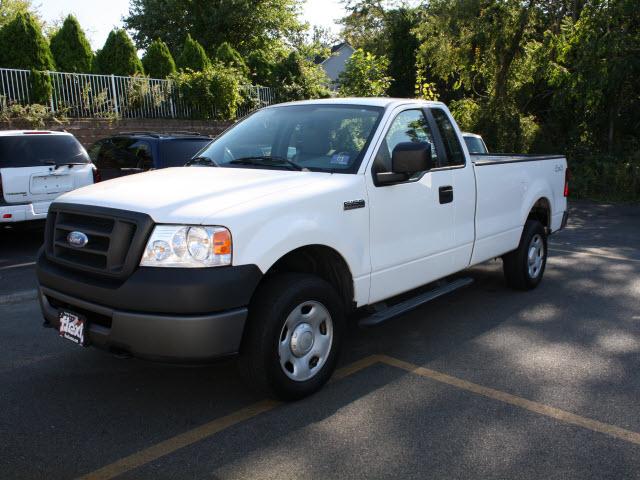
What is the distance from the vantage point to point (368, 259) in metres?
4.39

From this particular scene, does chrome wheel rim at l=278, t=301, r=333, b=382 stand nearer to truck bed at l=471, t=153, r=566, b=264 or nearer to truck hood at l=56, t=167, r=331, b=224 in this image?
truck hood at l=56, t=167, r=331, b=224

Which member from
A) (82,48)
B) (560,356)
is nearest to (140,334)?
(560,356)

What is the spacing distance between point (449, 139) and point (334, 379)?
93.5 inches

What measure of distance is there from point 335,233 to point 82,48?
17.9 metres

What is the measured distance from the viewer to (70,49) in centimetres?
1920

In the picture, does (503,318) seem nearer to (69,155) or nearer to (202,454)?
(202,454)

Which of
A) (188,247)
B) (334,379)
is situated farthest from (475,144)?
(188,247)

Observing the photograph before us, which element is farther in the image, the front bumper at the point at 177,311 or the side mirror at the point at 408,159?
the side mirror at the point at 408,159

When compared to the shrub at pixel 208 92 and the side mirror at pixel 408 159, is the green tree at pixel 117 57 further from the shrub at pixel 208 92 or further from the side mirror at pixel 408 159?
the side mirror at pixel 408 159

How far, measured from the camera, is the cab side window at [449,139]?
17.7ft

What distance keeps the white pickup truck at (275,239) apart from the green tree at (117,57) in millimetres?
15196

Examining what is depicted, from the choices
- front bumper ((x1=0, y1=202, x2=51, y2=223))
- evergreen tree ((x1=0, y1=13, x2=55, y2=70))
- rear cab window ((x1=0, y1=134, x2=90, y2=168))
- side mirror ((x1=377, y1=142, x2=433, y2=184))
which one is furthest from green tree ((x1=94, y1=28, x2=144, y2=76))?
side mirror ((x1=377, y1=142, x2=433, y2=184))

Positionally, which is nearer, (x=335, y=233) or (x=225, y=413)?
(x=225, y=413)

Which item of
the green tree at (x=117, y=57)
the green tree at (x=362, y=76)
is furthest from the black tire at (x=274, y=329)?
the green tree at (x=117, y=57)
